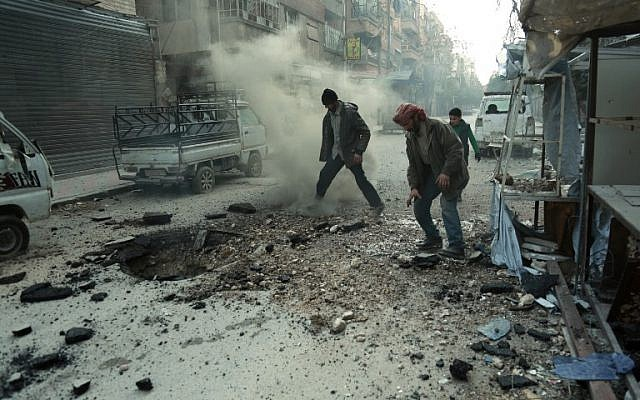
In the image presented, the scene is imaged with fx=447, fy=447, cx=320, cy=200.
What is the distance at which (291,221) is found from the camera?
653 cm

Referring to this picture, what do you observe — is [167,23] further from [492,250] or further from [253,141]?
[492,250]

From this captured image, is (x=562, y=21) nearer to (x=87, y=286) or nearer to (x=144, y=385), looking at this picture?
(x=144, y=385)

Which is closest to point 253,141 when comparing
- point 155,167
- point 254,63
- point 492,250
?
point 155,167

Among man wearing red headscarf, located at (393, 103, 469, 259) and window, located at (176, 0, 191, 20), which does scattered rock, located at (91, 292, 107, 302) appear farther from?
window, located at (176, 0, 191, 20)

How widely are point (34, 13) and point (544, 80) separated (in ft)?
39.0

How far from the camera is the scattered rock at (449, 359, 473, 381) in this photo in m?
2.77

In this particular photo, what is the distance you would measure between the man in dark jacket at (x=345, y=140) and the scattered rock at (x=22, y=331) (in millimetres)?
4482

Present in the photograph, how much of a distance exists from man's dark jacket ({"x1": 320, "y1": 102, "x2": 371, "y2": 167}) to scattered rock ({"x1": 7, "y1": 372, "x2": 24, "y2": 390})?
483 centimetres

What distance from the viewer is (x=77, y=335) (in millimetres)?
3410

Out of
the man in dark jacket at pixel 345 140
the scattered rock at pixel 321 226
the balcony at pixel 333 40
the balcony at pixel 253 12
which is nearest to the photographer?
the scattered rock at pixel 321 226

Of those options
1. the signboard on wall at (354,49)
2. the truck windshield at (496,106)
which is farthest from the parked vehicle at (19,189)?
the signboard on wall at (354,49)

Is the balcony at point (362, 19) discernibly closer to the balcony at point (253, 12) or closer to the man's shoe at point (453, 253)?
the balcony at point (253, 12)

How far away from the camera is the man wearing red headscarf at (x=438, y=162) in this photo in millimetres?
4652

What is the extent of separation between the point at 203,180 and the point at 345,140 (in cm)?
392
